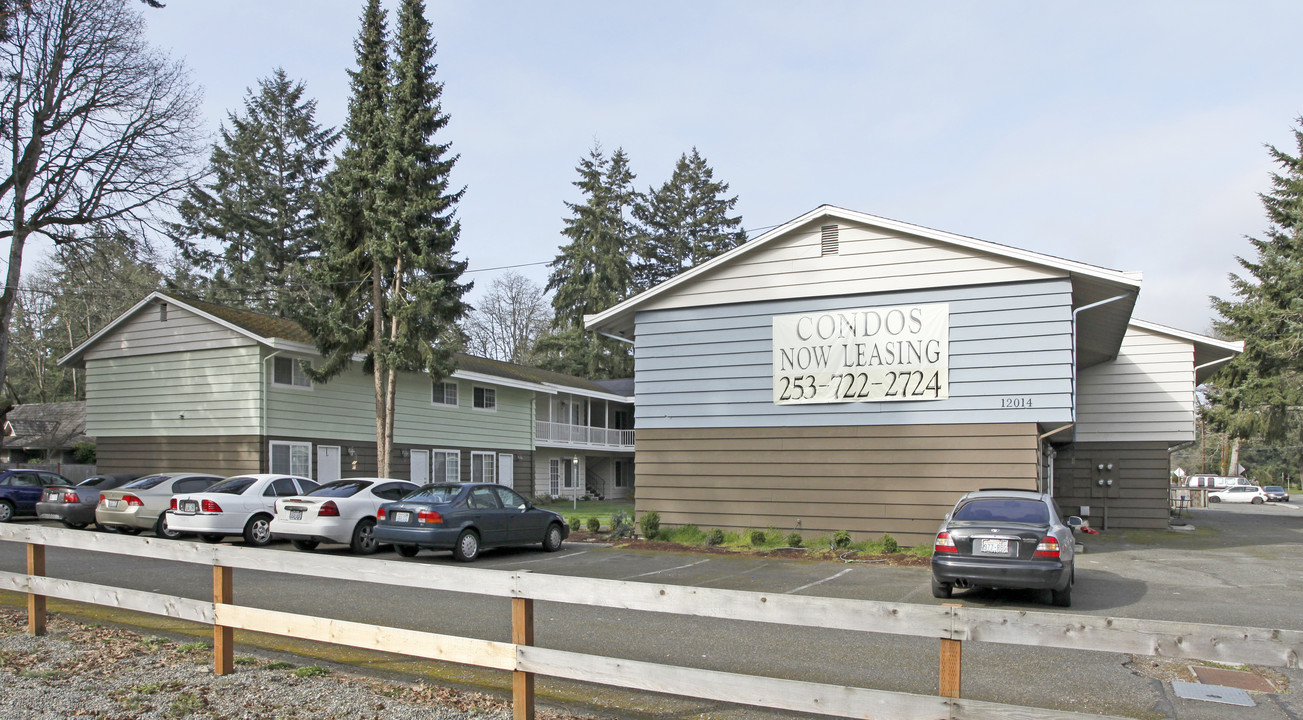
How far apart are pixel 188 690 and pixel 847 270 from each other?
13820mm

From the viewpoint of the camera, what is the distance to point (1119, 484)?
76.2 ft

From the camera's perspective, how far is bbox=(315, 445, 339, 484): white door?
27.7 meters

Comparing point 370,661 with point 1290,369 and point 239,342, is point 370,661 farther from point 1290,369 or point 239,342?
point 1290,369

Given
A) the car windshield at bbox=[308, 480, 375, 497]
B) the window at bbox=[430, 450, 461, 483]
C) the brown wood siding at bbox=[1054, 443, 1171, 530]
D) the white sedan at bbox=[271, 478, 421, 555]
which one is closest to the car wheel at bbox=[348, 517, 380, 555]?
the white sedan at bbox=[271, 478, 421, 555]

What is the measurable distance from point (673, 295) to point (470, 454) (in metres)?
17.8

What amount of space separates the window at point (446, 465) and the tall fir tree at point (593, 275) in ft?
78.6

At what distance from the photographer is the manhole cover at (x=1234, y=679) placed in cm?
729

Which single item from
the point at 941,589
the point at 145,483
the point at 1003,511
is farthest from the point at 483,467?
the point at 1003,511

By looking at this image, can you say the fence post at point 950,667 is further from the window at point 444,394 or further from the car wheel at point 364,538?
the window at point 444,394

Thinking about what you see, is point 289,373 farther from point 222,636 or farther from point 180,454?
point 222,636

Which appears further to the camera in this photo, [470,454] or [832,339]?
[470,454]

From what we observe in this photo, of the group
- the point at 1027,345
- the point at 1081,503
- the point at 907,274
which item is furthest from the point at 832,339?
the point at 1081,503

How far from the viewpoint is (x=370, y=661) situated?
746 centimetres

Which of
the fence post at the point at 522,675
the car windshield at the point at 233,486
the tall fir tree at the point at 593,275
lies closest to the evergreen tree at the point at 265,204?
the tall fir tree at the point at 593,275
